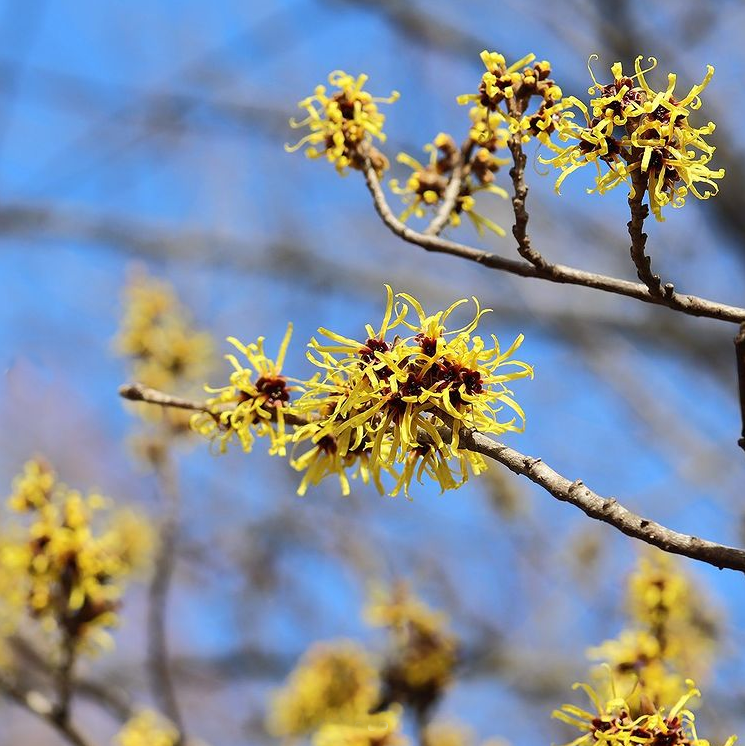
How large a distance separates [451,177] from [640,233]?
0.77m

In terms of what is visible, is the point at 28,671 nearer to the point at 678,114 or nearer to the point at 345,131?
the point at 345,131

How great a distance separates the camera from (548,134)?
1748mm

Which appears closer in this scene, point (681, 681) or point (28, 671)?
point (681, 681)

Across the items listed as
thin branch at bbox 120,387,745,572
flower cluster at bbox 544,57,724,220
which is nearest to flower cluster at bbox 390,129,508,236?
flower cluster at bbox 544,57,724,220

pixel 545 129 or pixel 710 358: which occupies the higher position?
pixel 710 358

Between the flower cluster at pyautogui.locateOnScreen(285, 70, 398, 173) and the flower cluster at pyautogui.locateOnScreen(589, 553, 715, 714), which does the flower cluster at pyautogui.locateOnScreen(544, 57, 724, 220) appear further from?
the flower cluster at pyautogui.locateOnScreen(589, 553, 715, 714)

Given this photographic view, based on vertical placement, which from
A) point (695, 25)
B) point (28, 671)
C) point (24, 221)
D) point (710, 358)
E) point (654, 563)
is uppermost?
point (695, 25)

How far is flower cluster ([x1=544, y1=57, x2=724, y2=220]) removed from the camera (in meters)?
1.51

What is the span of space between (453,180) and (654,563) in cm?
127

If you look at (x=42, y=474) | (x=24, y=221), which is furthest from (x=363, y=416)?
(x=24, y=221)

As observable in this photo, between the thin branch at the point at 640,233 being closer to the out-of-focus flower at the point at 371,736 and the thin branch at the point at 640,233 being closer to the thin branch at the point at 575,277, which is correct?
the thin branch at the point at 575,277

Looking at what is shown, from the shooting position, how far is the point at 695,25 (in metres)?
6.21

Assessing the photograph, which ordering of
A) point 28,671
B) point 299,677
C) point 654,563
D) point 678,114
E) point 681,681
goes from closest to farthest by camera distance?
point 678,114 → point 681,681 → point 654,563 → point 299,677 → point 28,671

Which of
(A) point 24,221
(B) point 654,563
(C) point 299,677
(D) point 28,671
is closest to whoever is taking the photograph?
(B) point 654,563
